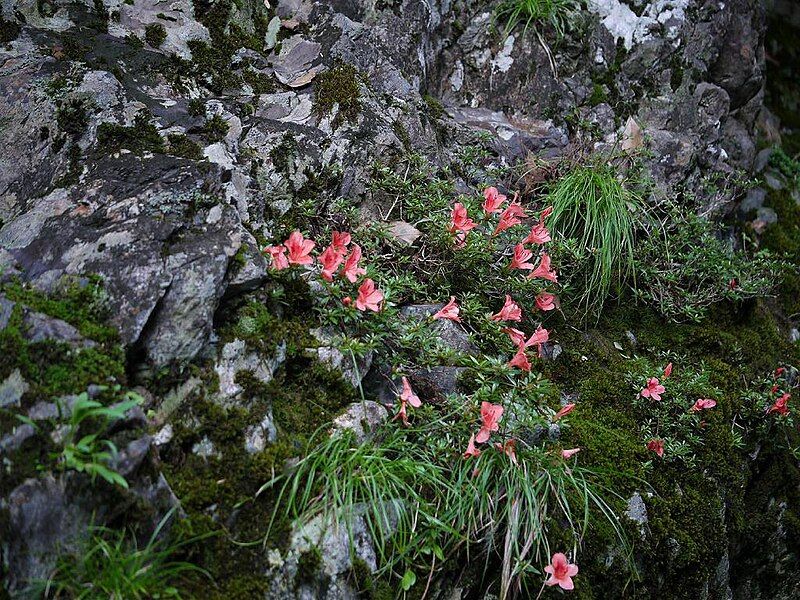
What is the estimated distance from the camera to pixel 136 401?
2.31m

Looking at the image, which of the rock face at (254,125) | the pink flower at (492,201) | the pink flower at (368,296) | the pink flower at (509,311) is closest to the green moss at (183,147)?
the rock face at (254,125)

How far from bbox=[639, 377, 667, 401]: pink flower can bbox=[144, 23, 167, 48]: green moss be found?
332 centimetres

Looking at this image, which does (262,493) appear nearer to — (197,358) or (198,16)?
(197,358)

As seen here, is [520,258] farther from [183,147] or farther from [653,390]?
[183,147]

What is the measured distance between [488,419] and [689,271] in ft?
7.00

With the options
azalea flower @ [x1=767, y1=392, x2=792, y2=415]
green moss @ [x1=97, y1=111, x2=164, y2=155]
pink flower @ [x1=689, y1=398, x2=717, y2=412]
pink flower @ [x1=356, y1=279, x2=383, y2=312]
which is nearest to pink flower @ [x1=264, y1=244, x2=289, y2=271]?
pink flower @ [x1=356, y1=279, x2=383, y2=312]

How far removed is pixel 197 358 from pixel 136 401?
→ 41cm

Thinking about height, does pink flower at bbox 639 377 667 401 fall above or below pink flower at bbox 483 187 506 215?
below

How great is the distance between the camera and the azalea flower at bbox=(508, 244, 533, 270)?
3.63 metres

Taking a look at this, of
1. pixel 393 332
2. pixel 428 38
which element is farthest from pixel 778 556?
pixel 428 38

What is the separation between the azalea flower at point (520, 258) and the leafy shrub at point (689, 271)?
2.92 feet

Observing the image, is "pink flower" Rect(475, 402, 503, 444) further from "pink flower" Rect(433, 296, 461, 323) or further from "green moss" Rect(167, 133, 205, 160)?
"green moss" Rect(167, 133, 205, 160)

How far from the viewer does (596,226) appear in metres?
4.03

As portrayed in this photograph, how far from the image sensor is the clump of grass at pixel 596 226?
3988 mm
